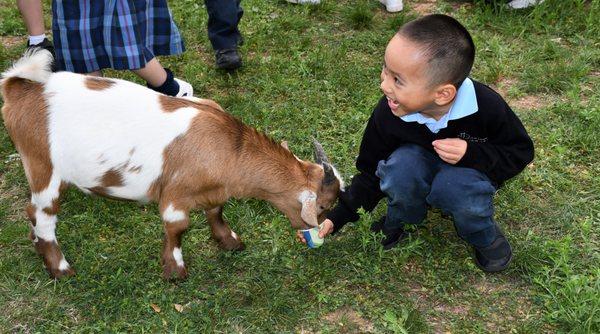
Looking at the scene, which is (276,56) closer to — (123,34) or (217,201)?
(123,34)

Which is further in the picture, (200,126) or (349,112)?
(349,112)

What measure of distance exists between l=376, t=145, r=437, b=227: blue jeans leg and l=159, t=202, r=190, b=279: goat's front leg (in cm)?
115

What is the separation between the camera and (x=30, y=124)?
3.58 meters

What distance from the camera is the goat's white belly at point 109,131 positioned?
11.7 feet

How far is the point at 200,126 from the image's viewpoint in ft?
12.0

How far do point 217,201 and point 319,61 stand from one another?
8.71 ft

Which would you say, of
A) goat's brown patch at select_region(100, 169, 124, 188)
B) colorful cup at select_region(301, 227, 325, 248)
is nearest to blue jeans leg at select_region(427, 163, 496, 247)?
colorful cup at select_region(301, 227, 325, 248)

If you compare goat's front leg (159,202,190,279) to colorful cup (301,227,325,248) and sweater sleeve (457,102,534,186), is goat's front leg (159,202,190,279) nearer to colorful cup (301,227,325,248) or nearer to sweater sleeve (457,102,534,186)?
colorful cup (301,227,325,248)

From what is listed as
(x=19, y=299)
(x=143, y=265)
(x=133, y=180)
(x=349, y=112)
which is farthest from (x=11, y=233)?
(x=349, y=112)

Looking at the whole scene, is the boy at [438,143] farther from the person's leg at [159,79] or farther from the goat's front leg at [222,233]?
the person's leg at [159,79]

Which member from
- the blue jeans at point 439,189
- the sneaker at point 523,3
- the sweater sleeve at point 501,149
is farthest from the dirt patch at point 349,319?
the sneaker at point 523,3

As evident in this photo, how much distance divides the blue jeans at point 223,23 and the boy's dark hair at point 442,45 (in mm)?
2903

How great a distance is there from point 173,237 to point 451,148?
1645 mm

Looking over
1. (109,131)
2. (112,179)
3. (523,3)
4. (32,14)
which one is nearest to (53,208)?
(112,179)
